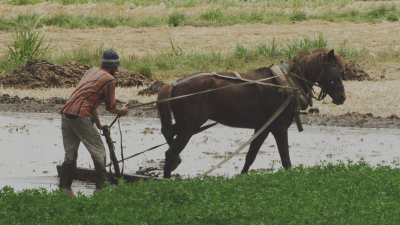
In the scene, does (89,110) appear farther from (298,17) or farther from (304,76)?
(298,17)

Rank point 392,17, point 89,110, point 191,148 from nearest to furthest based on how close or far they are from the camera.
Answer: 1. point 89,110
2. point 191,148
3. point 392,17

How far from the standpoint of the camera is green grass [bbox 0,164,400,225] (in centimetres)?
1212

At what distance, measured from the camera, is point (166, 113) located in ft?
50.4

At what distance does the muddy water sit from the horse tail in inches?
48.6

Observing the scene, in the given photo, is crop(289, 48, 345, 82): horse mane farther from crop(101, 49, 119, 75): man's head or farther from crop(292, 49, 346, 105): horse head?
crop(101, 49, 119, 75): man's head

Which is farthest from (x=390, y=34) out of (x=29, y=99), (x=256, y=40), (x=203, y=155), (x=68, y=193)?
(x=68, y=193)

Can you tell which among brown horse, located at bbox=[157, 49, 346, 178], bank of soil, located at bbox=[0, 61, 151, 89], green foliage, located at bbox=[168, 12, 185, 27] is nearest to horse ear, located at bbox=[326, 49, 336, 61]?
brown horse, located at bbox=[157, 49, 346, 178]

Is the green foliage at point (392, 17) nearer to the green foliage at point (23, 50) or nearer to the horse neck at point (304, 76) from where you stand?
the green foliage at point (23, 50)

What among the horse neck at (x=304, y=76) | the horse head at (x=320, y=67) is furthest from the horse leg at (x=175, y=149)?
the horse head at (x=320, y=67)

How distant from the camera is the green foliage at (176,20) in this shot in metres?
42.1

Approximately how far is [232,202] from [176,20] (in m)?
30.1

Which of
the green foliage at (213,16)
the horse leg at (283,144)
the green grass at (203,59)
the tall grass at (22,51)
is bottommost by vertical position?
the green foliage at (213,16)

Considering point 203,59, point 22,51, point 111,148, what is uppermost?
point 111,148

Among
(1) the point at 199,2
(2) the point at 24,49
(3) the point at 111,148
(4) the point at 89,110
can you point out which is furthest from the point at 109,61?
(1) the point at 199,2
